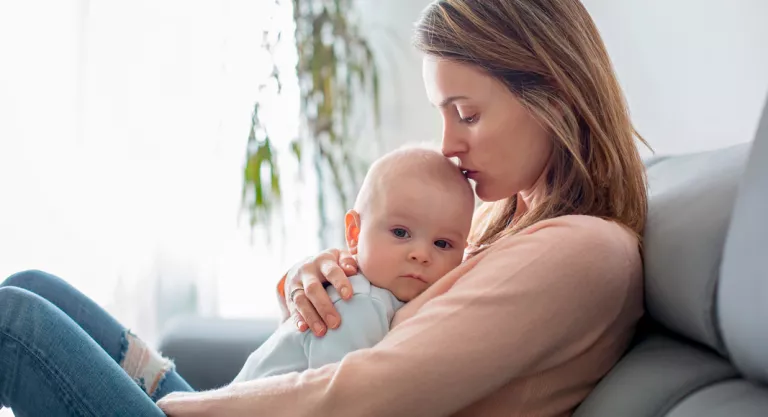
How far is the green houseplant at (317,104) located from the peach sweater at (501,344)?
1.74 metres

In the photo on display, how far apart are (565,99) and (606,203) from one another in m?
0.17

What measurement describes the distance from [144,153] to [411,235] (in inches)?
64.8

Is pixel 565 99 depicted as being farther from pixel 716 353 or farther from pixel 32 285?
pixel 32 285

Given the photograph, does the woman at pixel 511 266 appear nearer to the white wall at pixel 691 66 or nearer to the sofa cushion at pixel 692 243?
the sofa cushion at pixel 692 243

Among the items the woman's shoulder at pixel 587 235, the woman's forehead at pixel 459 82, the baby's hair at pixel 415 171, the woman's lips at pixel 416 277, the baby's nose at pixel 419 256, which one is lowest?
the woman's lips at pixel 416 277

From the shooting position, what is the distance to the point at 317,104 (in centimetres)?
292

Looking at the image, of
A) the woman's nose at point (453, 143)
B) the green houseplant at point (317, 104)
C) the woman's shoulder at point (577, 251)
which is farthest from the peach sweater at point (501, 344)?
the green houseplant at point (317, 104)

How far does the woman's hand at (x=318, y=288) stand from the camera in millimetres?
1132

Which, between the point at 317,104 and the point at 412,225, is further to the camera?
the point at 317,104

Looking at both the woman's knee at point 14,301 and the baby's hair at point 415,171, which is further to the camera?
the baby's hair at point 415,171

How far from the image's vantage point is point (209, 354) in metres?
1.86

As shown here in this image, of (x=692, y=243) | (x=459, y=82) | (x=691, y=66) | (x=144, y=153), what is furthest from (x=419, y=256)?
(x=144, y=153)

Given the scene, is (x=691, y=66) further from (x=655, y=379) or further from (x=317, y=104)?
(x=317, y=104)

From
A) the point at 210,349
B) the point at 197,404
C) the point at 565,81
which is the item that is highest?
the point at 565,81
